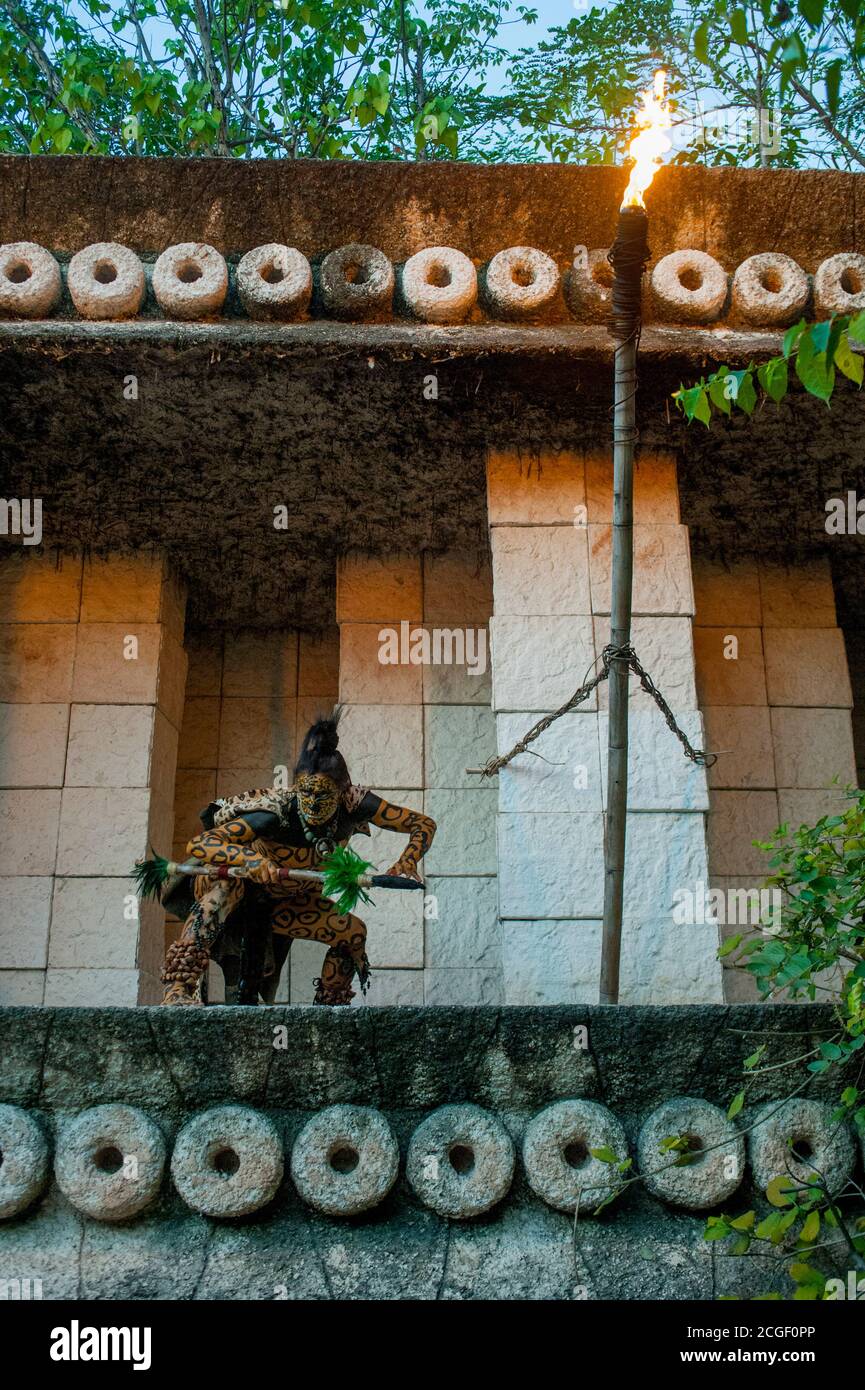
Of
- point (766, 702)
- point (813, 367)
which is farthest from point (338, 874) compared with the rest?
point (766, 702)

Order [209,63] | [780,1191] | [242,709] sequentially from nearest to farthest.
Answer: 1. [780,1191]
2. [242,709]
3. [209,63]

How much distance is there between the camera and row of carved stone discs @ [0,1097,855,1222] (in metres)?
4.46

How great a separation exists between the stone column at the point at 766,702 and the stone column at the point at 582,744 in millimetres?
1383

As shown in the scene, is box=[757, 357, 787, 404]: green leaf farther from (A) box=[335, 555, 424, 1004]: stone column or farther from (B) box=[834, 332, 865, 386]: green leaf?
(A) box=[335, 555, 424, 1004]: stone column

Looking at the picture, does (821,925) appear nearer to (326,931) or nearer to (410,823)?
(410,823)

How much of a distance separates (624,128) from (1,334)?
8351mm

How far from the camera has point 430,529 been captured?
24.7 ft

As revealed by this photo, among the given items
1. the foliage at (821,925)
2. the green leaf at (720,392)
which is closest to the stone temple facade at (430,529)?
the foliage at (821,925)

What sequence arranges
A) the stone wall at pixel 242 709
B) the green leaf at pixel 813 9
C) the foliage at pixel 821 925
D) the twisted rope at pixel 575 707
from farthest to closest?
the stone wall at pixel 242 709
the twisted rope at pixel 575 707
the foliage at pixel 821 925
the green leaf at pixel 813 9

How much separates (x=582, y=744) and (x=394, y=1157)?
7.19 feet

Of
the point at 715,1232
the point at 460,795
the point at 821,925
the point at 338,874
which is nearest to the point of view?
the point at 715,1232

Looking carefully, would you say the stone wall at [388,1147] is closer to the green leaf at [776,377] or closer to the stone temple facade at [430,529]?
the stone temple facade at [430,529]

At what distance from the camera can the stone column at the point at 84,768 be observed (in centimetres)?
708

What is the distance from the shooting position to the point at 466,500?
23.8ft
